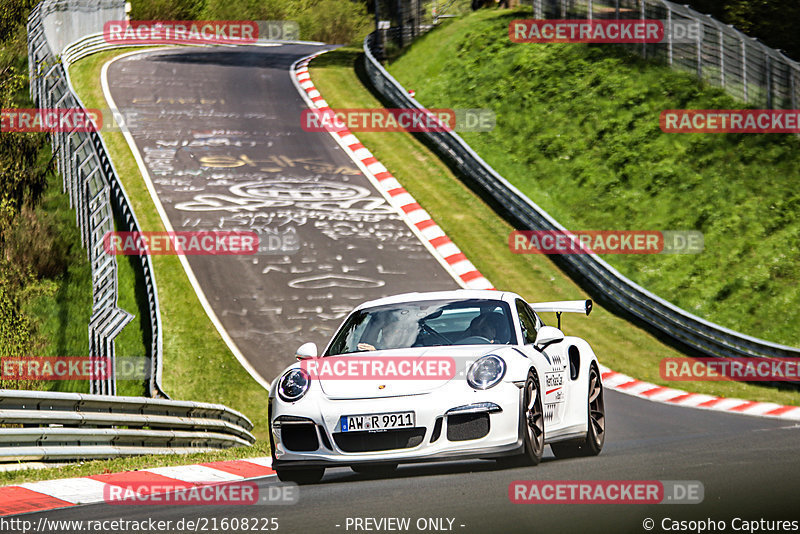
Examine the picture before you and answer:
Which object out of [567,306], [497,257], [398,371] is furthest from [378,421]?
[497,257]

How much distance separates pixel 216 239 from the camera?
24.8 m

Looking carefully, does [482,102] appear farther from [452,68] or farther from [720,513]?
[720,513]

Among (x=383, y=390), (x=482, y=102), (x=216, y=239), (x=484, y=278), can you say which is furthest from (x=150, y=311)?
(x=482, y=102)

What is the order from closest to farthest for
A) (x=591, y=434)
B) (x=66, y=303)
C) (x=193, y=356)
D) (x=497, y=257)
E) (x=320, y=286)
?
(x=591, y=434)
(x=193, y=356)
(x=320, y=286)
(x=497, y=257)
(x=66, y=303)

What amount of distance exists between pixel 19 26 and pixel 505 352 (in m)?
45.7

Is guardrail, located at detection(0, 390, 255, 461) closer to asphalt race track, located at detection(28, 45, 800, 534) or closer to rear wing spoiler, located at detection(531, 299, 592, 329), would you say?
asphalt race track, located at detection(28, 45, 800, 534)

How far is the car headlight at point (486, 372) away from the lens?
26.5 ft

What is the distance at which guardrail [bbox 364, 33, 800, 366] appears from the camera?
1933 cm

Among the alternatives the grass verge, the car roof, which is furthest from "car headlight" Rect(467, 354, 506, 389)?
the grass verge

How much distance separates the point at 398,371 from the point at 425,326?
3.07 ft

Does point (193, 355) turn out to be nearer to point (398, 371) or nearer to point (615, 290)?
point (615, 290)

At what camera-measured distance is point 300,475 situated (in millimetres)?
8539

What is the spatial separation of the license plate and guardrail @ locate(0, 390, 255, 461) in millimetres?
3420

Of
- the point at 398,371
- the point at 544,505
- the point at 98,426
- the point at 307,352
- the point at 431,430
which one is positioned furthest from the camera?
the point at 98,426
